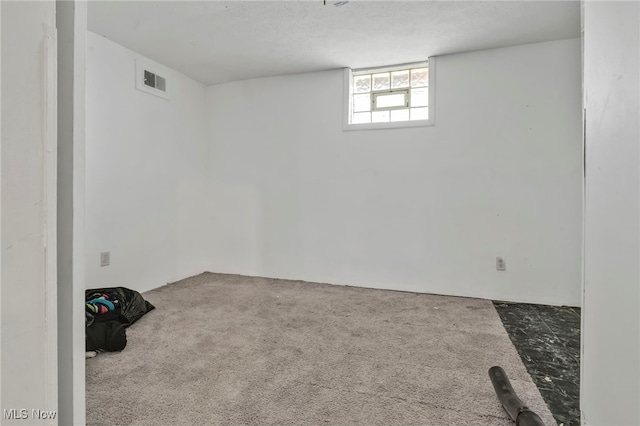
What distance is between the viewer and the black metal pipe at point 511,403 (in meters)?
1.19

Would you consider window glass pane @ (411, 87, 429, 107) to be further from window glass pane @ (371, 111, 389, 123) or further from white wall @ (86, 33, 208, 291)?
white wall @ (86, 33, 208, 291)

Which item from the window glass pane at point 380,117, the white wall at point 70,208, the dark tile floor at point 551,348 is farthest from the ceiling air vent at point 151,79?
the dark tile floor at point 551,348

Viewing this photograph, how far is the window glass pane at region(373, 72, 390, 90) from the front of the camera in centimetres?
338

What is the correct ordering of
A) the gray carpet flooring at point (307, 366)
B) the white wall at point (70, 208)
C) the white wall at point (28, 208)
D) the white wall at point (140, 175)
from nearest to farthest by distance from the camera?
1. the white wall at point (28, 208)
2. the white wall at point (70, 208)
3. the gray carpet flooring at point (307, 366)
4. the white wall at point (140, 175)

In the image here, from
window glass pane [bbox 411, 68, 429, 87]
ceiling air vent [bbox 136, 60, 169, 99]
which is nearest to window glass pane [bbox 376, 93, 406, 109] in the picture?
window glass pane [bbox 411, 68, 429, 87]

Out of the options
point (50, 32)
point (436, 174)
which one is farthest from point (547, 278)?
point (50, 32)

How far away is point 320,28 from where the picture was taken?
2576 millimetres

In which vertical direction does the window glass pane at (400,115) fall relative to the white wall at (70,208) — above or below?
above

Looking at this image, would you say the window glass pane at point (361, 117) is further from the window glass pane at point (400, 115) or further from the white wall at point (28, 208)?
the white wall at point (28, 208)

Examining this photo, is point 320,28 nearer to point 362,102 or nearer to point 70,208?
point 362,102

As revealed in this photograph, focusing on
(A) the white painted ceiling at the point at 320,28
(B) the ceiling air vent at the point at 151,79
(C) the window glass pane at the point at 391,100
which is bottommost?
(C) the window glass pane at the point at 391,100

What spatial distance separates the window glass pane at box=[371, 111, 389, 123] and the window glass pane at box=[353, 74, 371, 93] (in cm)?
27

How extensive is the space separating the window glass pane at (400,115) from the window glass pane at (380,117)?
6cm

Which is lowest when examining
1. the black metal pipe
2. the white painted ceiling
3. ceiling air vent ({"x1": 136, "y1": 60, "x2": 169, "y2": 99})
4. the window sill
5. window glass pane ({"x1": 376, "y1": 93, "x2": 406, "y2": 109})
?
the black metal pipe
